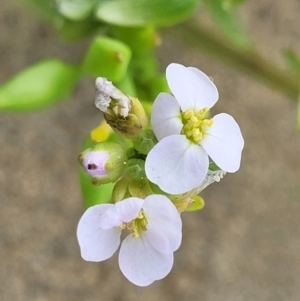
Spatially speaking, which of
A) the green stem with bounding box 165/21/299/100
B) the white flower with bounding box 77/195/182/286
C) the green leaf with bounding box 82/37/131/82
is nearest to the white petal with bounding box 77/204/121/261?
the white flower with bounding box 77/195/182/286

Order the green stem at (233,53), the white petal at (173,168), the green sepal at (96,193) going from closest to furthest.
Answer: the white petal at (173,168), the green sepal at (96,193), the green stem at (233,53)

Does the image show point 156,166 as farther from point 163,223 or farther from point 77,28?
point 77,28

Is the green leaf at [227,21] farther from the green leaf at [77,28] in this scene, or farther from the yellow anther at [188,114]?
the yellow anther at [188,114]

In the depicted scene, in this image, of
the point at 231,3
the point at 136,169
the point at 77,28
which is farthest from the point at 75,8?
the point at 136,169

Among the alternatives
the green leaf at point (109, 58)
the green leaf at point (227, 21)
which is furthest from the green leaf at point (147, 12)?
the green leaf at point (227, 21)

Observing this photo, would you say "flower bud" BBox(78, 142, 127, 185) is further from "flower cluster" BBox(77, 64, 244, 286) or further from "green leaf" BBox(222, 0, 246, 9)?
"green leaf" BBox(222, 0, 246, 9)

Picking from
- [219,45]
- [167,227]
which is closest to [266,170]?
[219,45]
